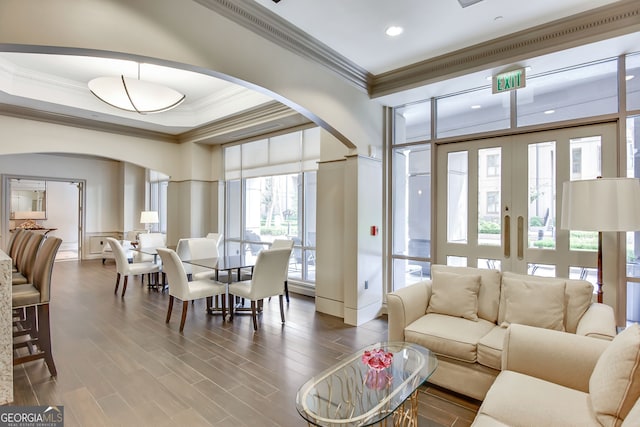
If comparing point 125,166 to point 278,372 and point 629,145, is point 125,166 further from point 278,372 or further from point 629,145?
point 629,145

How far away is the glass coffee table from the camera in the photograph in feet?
5.17

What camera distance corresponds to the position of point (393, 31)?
3105 millimetres

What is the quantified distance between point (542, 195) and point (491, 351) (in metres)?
2.00

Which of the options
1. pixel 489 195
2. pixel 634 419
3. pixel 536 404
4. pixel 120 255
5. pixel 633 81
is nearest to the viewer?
pixel 634 419

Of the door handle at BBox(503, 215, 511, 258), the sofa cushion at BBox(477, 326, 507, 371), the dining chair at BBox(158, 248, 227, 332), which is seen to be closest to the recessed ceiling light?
the door handle at BBox(503, 215, 511, 258)

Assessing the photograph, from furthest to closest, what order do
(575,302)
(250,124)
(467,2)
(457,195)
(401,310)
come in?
(250,124) → (457,195) → (401,310) → (467,2) → (575,302)

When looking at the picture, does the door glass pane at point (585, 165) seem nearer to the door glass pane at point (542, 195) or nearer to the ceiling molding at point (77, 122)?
the door glass pane at point (542, 195)

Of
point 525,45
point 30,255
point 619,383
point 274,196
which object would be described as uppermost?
point 525,45

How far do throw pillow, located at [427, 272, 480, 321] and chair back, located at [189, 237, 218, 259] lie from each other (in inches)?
149

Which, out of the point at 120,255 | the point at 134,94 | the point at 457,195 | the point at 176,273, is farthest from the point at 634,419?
the point at 120,255

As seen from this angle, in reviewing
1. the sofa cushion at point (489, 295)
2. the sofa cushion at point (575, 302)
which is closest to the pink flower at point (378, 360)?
the sofa cushion at point (489, 295)

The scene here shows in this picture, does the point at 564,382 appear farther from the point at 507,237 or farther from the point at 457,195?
the point at 457,195

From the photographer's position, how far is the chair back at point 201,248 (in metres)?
5.28

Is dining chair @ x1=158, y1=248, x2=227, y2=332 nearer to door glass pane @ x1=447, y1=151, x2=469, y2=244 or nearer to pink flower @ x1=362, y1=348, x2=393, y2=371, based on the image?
pink flower @ x1=362, y1=348, x2=393, y2=371
